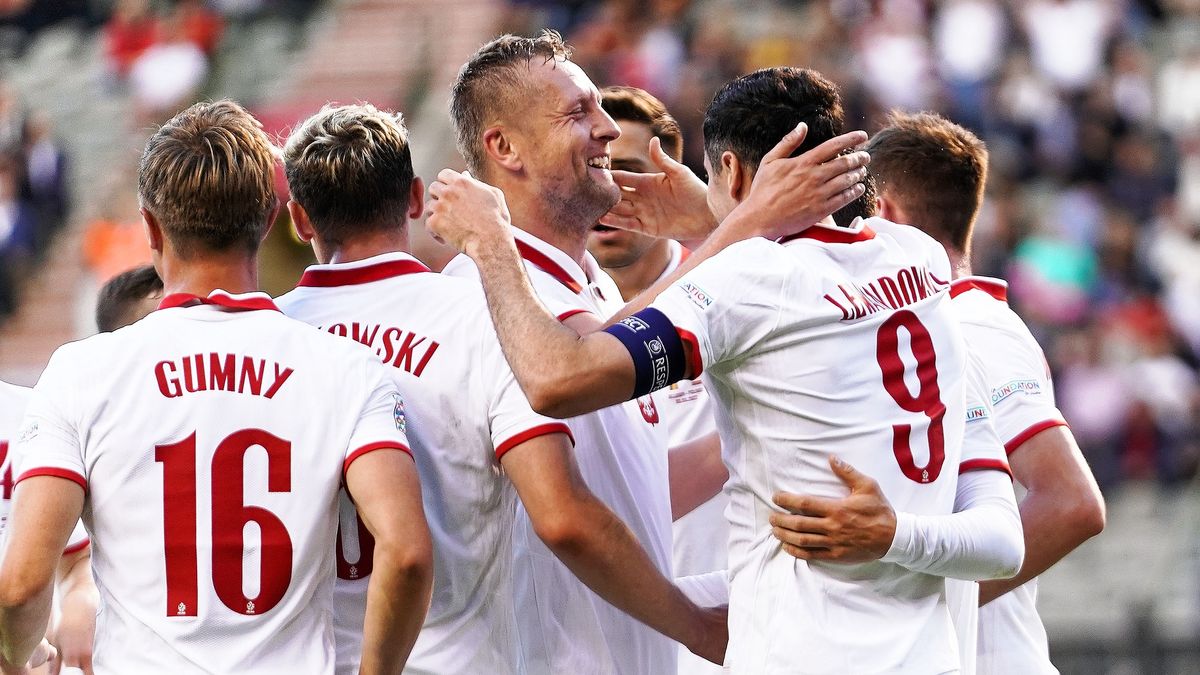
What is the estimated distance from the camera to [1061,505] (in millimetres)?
4359

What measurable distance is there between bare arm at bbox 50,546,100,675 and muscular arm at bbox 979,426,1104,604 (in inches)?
96.7

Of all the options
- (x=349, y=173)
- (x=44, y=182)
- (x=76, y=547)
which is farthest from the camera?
(x=44, y=182)

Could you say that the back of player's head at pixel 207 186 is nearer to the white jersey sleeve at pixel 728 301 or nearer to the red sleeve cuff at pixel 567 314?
the red sleeve cuff at pixel 567 314

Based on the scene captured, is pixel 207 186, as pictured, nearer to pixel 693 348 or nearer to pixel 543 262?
pixel 543 262

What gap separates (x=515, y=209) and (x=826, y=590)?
149 cm

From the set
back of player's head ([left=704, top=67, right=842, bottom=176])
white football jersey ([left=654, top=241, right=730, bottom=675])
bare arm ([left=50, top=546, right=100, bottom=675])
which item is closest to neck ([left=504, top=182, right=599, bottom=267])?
back of player's head ([left=704, top=67, right=842, bottom=176])

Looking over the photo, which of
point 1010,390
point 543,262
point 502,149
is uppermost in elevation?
point 502,149

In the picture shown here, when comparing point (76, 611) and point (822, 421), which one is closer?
point (822, 421)

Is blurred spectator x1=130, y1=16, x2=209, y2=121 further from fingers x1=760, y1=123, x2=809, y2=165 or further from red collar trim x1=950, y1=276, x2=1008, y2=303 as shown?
fingers x1=760, y1=123, x2=809, y2=165

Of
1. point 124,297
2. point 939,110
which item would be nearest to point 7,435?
point 124,297

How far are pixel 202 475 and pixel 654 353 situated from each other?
99 centimetres

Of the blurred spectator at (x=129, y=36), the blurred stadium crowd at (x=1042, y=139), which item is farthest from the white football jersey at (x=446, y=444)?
the blurred spectator at (x=129, y=36)

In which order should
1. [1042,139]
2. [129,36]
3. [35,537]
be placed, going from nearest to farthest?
[35,537], [1042,139], [129,36]

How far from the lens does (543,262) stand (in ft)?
14.1
